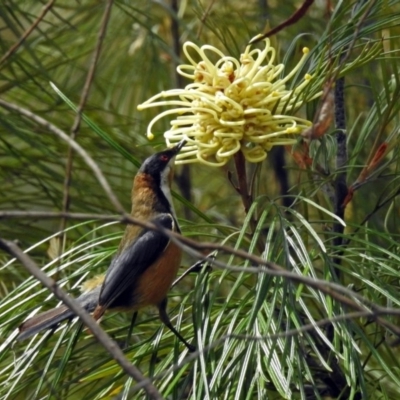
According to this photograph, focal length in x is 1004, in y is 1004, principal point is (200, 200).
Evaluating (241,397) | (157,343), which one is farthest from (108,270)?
(241,397)

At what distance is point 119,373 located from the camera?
1.64 meters

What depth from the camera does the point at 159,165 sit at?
218 centimetres

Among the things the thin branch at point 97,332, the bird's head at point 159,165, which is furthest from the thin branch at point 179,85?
the thin branch at point 97,332

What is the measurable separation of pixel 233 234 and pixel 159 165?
62 centimetres

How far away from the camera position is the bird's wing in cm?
196

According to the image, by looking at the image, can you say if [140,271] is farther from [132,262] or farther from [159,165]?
[159,165]

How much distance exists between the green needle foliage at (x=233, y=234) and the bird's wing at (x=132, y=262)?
0.03 metres

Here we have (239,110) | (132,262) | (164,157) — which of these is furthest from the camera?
(164,157)

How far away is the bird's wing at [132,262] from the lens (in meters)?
1.96

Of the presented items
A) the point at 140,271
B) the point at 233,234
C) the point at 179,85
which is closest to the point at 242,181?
the point at 233,234

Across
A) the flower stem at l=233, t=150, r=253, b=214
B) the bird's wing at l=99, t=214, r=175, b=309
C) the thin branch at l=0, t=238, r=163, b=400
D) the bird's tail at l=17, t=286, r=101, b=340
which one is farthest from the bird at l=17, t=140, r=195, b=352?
the thin branch at l=0, t=238, r=163, b=400

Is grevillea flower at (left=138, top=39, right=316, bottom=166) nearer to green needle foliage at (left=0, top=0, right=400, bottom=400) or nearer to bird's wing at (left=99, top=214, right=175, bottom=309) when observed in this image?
green needle foliage at (left=0, top=0, right=400, bottom=400)

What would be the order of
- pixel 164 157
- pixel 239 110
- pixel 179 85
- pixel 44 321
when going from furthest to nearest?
pixel 179 85, pixel 164 157, pixel 44 321, pixel 239 110

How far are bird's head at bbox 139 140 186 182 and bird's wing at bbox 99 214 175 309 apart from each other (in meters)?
0.11
